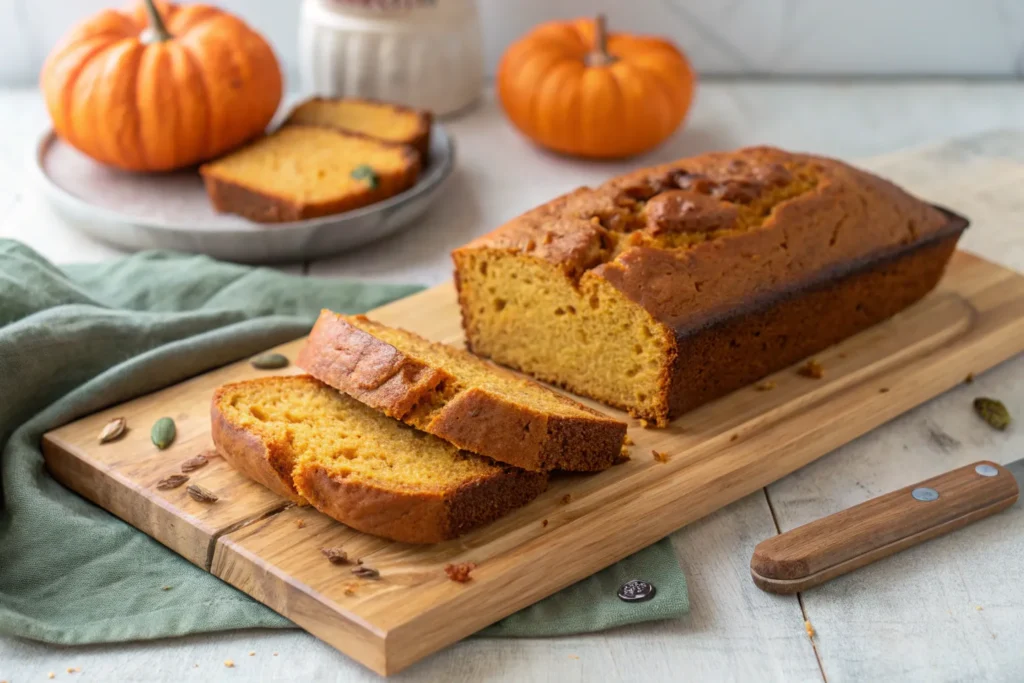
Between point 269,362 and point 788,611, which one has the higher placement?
point 788,611

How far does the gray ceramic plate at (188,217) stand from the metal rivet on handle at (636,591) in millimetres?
2036

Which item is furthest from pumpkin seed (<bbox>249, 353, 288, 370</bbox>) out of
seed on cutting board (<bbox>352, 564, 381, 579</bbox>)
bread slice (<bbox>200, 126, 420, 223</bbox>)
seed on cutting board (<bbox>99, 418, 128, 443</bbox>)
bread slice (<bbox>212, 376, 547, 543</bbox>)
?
seed on cutting board (<bbox>352, 564, 381, 579</bbox>)

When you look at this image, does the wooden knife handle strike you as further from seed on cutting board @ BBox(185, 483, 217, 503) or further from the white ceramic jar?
the white ceramic jar

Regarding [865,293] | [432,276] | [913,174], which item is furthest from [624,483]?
[913,174]

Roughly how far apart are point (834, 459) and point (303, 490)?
4.84 ft

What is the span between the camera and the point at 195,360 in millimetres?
3512

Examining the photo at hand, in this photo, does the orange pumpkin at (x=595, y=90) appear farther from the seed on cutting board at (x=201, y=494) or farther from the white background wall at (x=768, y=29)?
the seed on cutting board at (x=201, y=494)

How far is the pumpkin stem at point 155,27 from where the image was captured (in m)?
4.64

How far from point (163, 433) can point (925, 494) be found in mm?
1951

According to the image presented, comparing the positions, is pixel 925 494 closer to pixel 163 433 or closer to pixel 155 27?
pixel 163 433

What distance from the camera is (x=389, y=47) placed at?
5.29 m

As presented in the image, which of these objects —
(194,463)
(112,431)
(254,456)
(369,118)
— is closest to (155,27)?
(369,118)

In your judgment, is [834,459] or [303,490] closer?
[303,490]

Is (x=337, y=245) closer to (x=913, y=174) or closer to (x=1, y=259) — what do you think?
(x=1, y=259)
